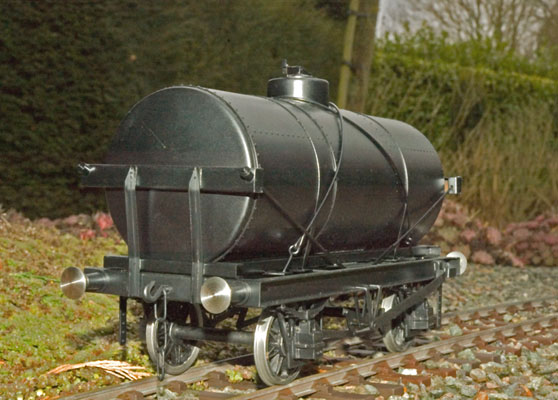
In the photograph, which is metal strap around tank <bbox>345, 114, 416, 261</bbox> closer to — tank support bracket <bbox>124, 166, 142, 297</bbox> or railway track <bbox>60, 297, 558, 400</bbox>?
railway track <bbox>60, 297, 558, 400</bbox>

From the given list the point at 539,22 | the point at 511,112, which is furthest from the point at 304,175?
the point at 539,22

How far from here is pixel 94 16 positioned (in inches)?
470

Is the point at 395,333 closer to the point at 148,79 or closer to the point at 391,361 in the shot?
the point at 391,361

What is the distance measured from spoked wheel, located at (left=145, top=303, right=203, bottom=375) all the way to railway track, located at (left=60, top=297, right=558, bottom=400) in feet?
0.58

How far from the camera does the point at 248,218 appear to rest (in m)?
5.89

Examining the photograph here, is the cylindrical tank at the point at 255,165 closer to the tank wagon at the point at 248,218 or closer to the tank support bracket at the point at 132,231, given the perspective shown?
the tank wagon at the point at 248,218

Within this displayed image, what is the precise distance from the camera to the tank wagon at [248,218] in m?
5.91

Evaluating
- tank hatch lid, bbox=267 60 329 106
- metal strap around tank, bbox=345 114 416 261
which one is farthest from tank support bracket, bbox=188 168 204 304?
metal strap around tank, bbox=345 114 416 261

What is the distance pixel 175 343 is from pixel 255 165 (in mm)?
1842

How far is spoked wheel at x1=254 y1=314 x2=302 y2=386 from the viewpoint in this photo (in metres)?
6.10

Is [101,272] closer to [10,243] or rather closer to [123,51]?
[10,243]

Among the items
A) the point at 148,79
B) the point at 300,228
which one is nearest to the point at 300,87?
the point at 300,228

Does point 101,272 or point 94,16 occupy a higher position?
point 94,16

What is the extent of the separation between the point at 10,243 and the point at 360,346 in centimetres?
439
